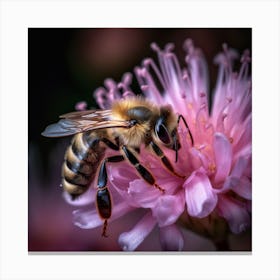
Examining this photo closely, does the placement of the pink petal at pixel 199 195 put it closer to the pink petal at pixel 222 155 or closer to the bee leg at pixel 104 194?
the pink petal at pixel 222 155

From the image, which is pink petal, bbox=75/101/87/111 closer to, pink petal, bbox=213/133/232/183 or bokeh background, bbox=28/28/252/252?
bokeh background, bbox=28/28/252/252

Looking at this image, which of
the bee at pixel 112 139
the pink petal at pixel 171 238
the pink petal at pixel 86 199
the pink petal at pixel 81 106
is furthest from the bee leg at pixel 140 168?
the pink petal at pixel 81 106

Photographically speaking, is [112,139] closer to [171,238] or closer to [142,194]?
[142,194]

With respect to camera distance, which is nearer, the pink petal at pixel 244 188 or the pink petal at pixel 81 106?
the pink petal at pixel 244 188

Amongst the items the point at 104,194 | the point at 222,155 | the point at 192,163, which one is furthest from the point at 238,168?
the point at 104,194

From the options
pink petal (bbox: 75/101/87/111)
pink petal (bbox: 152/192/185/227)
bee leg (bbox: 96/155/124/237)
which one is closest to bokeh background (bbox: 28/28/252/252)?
pink petal (bbox: 75/101/87/111)

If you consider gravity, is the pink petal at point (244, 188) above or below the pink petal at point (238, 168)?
below
